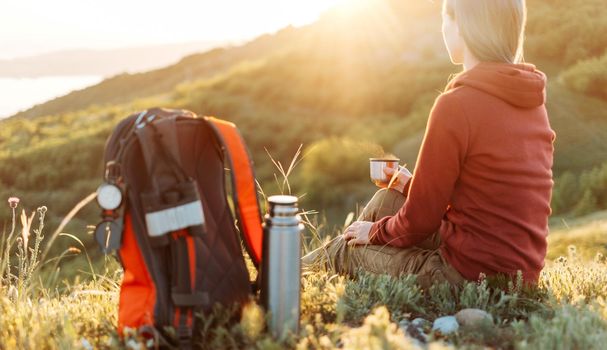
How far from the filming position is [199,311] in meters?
2.66

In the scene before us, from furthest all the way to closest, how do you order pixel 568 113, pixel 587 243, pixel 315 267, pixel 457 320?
pixel 568 113 < pixel 587 243 < pixel 315 267 < pixel 457 320

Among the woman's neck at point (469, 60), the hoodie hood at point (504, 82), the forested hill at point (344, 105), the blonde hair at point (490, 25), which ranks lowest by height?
the forested hill at point (344, 105)

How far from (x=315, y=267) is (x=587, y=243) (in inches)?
137

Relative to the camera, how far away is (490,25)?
301cm

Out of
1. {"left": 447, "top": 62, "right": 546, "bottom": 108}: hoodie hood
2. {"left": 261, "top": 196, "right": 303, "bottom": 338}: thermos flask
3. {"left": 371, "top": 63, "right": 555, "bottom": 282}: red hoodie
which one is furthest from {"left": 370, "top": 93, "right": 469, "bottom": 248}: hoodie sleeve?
{"left": 261, "top": 196, "right": 303, "bottom": 338}: thermos flask

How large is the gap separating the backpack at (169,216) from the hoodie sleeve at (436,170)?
0.79 metres

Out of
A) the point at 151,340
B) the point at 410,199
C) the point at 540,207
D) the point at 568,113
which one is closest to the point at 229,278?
the point at 151,340

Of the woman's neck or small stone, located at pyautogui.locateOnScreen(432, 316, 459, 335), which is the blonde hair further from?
small stone, located at pyautogui.locateOnScreen(432, 316, 459, 335)

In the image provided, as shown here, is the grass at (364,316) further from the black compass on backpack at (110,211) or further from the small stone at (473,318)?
the black compass on backpack at (110,211)

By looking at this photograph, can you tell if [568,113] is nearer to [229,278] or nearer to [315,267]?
[315,267]

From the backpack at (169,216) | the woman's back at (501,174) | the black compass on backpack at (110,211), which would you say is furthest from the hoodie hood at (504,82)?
the black compass on backpack at (110,211)

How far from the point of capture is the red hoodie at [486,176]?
2949 millimetres

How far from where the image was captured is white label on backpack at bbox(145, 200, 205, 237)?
252 centimetres

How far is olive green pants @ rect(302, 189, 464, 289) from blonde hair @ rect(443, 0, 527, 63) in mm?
904
